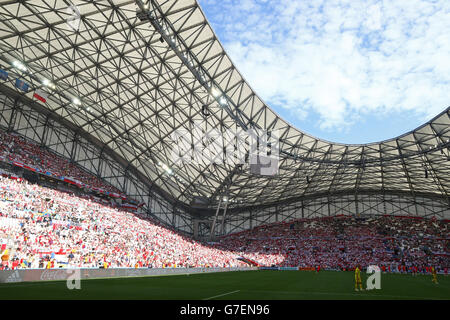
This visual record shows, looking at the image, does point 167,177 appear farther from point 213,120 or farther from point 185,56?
point 185,56

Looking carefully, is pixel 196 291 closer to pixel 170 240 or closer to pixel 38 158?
pixel 170 240

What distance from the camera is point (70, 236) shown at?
91.0ft

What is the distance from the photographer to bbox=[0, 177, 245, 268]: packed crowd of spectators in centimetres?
2270

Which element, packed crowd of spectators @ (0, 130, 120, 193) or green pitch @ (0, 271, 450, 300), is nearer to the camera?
green pitch @ (0, 271, 450, 300)

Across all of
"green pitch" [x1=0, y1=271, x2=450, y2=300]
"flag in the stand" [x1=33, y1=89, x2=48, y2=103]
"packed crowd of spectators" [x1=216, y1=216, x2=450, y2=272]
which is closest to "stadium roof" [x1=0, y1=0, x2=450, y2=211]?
"flag in the stand" [x1=33, y1=89, x2=48, y2=103]

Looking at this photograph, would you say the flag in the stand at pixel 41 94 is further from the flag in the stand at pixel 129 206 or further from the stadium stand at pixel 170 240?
the flag in the stand at pixel 129 206

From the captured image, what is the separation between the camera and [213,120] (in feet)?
127

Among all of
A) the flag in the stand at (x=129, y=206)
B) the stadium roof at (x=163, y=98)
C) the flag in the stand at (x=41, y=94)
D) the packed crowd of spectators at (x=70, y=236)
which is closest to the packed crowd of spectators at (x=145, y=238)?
the packed crowd of spectators at (x=70, y=236)

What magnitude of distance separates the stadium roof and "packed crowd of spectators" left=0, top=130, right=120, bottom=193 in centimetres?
580

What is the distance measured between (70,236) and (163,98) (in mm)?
18420

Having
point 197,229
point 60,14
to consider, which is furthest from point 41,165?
point 197,229

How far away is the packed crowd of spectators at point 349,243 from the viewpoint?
52875 mm

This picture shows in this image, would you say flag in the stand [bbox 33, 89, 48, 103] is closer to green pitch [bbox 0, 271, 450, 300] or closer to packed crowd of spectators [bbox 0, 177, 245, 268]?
packed crowd of spectators [bbox 0, 177, 245, 268]

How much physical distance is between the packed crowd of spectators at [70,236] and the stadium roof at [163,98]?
40.3 feet
